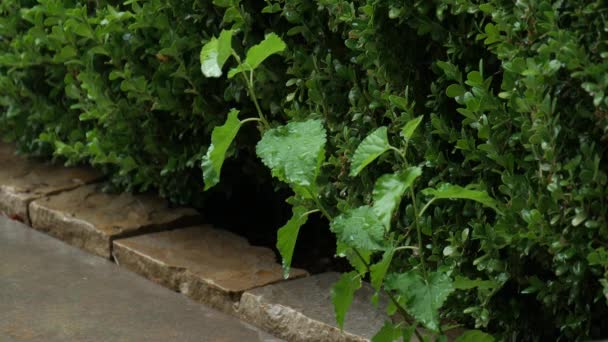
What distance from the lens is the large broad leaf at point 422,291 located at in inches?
110

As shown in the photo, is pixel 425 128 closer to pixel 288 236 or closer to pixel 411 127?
pixel 411 127

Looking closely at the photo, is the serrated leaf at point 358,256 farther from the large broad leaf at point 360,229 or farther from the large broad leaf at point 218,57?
the large broad leaf at point 218,57

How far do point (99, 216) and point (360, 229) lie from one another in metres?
1.90

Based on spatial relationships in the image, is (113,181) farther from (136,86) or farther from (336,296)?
(336,296)

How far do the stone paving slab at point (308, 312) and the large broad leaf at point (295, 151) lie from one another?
1.91ft

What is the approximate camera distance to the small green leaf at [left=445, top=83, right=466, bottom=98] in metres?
3.00

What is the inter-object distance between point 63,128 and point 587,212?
285cm

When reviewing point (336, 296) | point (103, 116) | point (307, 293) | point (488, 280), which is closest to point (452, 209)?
point (488, 280)

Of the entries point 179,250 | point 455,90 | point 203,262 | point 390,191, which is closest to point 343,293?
point 390,191

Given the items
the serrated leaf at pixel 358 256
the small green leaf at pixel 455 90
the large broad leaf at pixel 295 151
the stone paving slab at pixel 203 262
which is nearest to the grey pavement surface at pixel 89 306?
the stone paving slab at pixel 203 262

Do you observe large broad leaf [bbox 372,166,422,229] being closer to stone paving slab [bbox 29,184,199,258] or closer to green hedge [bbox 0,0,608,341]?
green hedge [bbox 0,0,608,341]

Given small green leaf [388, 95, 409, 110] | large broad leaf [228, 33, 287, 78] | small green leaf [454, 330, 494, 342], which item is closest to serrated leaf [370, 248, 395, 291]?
small green leaf [454, 330, 494, 342]

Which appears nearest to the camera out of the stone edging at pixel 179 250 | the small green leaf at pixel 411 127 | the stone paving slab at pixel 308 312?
the small green leaf at pixel 411 127

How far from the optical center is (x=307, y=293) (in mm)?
3658
